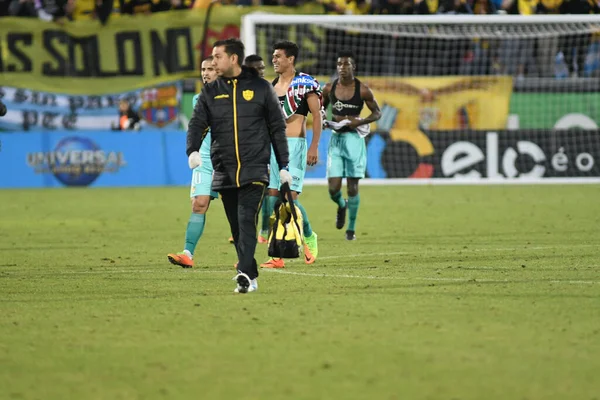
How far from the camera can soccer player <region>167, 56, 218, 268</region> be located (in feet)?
34.9

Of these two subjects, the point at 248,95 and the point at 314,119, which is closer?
the point at 248,95

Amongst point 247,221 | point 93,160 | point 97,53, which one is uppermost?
point 247,221

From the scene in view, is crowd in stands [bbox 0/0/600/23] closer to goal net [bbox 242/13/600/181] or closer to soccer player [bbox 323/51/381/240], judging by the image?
goal net [bbox 242/13/600/181]

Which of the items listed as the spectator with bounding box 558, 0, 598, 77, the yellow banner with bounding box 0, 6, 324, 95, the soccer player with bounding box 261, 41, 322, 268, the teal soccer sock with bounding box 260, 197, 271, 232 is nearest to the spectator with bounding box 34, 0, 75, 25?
the yellow banner with bounding box 0, 6, 324, 95

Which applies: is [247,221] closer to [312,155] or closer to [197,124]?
[197,124]

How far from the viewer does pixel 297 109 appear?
40.3 ft

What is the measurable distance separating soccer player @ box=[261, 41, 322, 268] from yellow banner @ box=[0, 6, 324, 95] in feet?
49.3

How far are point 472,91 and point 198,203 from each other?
16.1 m

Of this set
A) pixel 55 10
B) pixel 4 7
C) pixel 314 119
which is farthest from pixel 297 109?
pixel 4 7

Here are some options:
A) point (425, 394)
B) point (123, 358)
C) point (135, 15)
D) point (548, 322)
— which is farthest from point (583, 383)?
point (135, 15)

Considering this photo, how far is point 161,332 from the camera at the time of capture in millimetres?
7316

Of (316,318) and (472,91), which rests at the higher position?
(316,318)

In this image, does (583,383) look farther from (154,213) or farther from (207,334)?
(154,213)

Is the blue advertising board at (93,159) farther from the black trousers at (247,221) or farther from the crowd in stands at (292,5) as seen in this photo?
the black trousers at (247,221)
